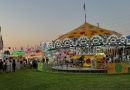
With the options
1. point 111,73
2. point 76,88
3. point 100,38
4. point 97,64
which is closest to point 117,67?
point 111,73

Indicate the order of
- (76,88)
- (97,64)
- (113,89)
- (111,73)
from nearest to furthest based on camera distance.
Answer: (113,89) → (76,88) → (111,73) → (97,64)

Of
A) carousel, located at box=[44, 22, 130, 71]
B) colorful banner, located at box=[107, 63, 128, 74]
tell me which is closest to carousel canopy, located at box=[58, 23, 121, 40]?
carousel, located at box=[44, 22, 130, 71]

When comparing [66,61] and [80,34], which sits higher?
[80,34]

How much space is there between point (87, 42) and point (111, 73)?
21.1ft

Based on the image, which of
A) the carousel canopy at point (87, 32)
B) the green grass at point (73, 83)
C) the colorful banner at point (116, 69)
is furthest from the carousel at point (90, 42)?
the green grass at point (73, 83)

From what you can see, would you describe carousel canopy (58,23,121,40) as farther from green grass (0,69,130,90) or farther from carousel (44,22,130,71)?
green grass (0,69,130,90)

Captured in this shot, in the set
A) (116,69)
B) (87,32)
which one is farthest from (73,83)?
(87,32)

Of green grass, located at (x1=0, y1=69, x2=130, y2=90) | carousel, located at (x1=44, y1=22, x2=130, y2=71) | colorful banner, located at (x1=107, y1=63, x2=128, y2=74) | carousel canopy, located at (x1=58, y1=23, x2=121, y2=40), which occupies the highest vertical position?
carousel canopy, located at (x1=58, y1=23, x2=121, y2=40)

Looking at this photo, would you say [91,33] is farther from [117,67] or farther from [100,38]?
[117,67]

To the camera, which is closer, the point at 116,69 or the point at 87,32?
the point at 116,69

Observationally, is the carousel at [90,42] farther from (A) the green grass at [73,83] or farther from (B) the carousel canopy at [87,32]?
(A) the green grass at [73,83]

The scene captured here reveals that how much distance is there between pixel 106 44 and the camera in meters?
38.1

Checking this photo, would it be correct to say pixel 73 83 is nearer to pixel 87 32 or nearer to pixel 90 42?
pixel 90 42

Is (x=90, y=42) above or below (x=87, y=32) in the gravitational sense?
below
